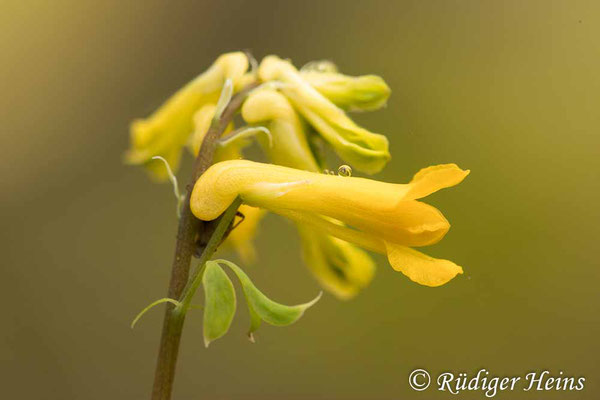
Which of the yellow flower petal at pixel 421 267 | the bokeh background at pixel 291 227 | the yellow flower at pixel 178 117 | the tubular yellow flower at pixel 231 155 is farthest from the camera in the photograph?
the bokeh background at pixel 291 227

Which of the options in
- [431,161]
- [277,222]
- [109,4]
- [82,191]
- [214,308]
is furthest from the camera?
[109,4]

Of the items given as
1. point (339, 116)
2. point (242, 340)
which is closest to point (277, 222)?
point (242, 340)

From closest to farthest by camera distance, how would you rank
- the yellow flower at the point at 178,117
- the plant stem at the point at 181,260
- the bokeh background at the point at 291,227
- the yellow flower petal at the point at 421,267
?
the yellow flower petal at the point at 421,267
the plant stem at the point at 181,260
the yellow flower at the point at 178,117
the bokeh background at the point at 291,227

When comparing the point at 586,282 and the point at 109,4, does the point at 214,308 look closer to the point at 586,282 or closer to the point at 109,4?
the point at 586,282

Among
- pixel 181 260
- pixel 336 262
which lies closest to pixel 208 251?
pixel 181 260

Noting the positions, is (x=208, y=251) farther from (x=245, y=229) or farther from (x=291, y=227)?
(x=291, y=227)

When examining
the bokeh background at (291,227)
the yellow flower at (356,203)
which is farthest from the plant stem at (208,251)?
the bokeh background at (291,227)

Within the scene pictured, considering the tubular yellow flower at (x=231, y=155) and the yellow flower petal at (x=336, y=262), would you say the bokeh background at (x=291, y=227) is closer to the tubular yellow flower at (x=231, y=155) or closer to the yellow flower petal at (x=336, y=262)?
the yellow flower petal at (x=336, y=262)
